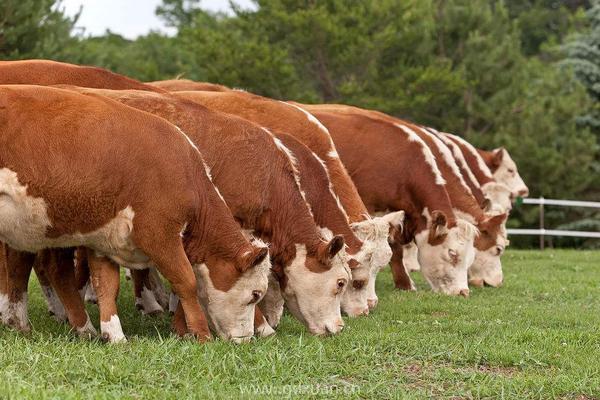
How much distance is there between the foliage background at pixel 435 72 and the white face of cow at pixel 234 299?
669 inches

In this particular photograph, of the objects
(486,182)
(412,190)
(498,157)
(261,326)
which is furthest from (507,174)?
(261,326)

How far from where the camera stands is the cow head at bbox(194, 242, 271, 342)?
8023mm

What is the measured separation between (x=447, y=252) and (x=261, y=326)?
4858 mm

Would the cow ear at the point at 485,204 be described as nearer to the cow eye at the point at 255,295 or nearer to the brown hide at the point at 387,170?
the brown hide at the point at 387,170

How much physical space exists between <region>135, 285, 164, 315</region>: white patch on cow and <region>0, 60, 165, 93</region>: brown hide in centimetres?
200

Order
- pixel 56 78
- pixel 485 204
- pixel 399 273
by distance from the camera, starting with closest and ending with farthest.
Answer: pixel 56 78 < pixel 399 273 < pixel 485 204

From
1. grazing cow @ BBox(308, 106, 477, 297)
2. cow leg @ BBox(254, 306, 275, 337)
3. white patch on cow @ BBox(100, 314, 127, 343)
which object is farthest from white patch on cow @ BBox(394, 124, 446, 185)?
white patch on cow @ BBox(100, 314, 127, 343)

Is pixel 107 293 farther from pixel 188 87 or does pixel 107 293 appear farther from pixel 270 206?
pixel 188 87

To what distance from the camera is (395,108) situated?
86.7 feet

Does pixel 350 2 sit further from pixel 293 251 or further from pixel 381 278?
pixel 293 251

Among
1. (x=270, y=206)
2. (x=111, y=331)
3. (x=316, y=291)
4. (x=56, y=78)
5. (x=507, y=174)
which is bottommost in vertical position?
(x=507, y=174)

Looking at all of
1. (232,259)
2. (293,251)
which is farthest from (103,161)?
(293,251)

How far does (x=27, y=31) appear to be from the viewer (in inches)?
762

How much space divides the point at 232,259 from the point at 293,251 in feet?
3.35
